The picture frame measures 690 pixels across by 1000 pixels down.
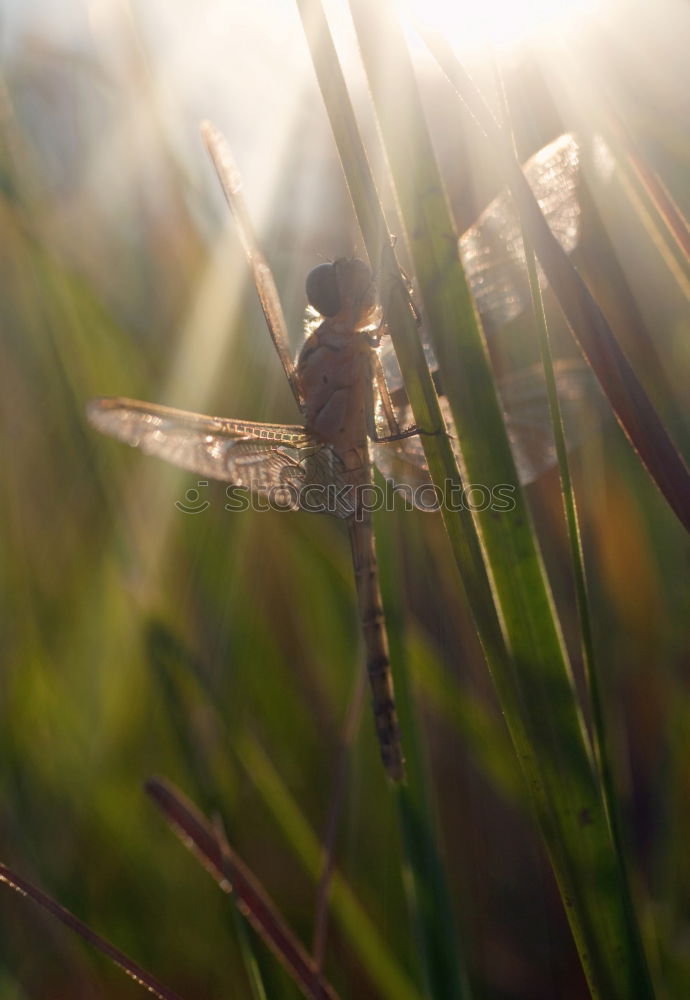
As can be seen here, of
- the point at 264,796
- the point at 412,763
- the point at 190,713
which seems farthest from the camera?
the point at 190,713

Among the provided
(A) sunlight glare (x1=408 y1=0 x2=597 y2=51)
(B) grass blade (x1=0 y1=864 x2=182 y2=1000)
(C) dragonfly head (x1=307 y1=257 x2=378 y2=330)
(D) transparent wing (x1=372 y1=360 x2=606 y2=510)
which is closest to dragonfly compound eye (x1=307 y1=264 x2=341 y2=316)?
(C) dragonfly head (x1=307 y1=257 x2=378 y2=330)

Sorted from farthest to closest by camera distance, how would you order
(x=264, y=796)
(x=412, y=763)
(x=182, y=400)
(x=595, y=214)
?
(x=182, y=400) → (x=264, y=796) → (x=412, y=763) → (x=595, y=214)

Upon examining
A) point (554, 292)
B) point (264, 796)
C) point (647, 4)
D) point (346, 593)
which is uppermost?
point (647, 4)

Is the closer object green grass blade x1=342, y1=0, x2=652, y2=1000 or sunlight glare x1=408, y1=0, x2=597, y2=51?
green grass blade x1=342, y1=0, x2=652, y2=1000

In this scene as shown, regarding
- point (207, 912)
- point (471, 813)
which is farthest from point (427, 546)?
point (207, 912)

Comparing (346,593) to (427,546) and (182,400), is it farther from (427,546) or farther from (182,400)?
(182,400)

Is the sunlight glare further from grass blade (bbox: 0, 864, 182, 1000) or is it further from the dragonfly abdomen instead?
grass blade (bbox: 0, 864, 182, 1000)

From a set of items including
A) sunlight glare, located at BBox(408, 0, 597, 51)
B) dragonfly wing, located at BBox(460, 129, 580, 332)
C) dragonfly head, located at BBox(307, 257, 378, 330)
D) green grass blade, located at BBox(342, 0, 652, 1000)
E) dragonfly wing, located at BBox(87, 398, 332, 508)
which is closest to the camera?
green grass blade, located at BBox(342, 0, 652, 1000)

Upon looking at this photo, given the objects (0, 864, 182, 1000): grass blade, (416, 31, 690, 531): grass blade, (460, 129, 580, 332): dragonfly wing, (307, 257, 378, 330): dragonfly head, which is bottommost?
(0, 864, 182, 1000): grass blade
